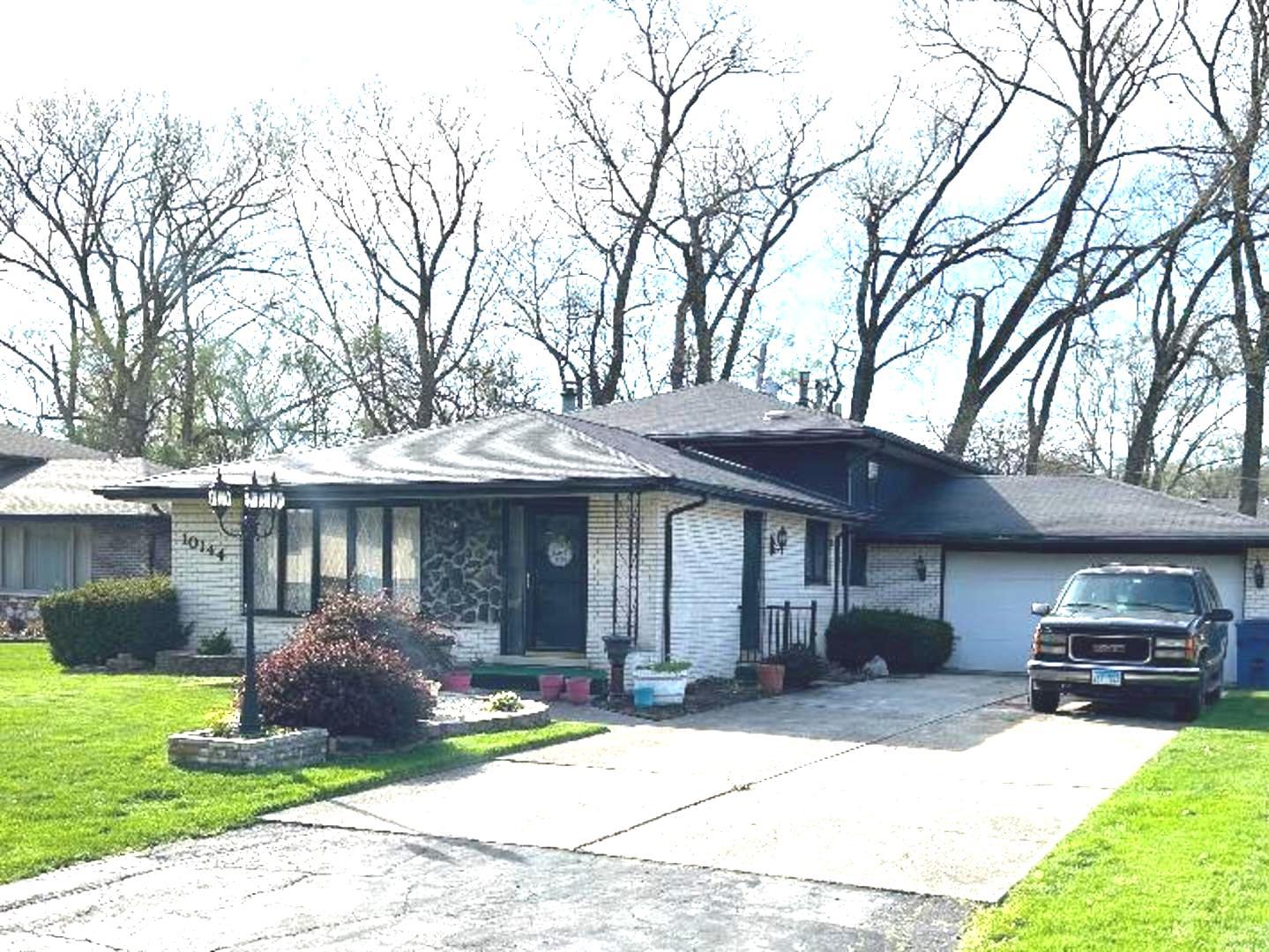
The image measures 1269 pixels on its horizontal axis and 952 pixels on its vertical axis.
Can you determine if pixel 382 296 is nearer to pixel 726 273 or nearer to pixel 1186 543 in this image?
pixel 726 273

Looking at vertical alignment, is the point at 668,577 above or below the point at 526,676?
above

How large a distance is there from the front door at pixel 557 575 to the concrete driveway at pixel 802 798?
335 centimetres

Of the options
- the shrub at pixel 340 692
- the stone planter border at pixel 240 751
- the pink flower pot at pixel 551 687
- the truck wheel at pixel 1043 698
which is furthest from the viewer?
the truck wheel at pixel 1043 698

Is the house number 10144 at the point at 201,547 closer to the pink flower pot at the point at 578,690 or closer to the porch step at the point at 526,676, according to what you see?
the porch step at the point at 526,676

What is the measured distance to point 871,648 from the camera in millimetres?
22828

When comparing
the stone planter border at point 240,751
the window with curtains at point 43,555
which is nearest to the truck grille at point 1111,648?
the stone planter border at point 240,751

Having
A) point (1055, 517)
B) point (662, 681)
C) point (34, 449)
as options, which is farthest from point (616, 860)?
point (34, 449)

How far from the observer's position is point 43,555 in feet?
96.3

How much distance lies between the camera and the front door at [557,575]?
18531 mm

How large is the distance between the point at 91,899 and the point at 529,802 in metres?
3.53

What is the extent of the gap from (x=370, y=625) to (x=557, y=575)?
6.01m

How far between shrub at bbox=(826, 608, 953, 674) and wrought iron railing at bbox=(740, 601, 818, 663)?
0.87 meters

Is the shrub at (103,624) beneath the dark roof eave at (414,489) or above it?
beneath

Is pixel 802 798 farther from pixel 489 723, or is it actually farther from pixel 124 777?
pixel 124 777
